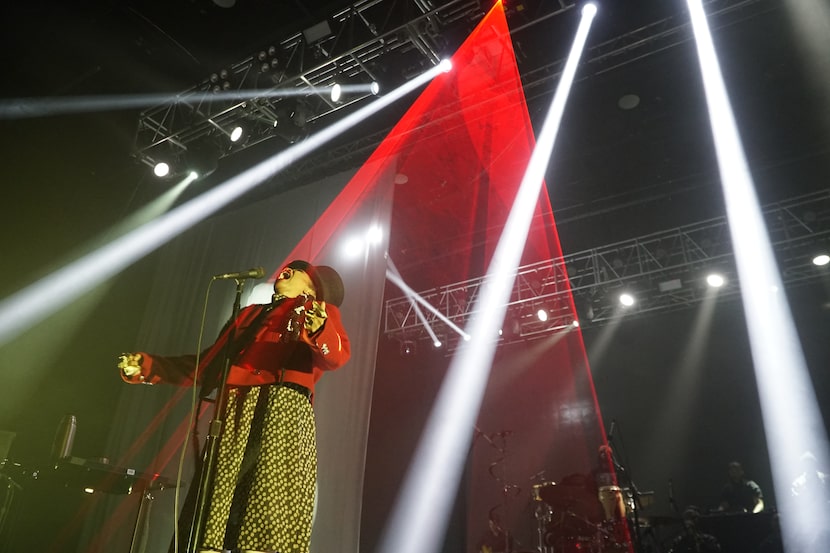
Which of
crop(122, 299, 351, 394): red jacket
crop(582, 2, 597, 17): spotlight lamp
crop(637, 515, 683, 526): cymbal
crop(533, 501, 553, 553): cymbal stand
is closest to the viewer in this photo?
crop(122, 299, 351, 394): red jacket

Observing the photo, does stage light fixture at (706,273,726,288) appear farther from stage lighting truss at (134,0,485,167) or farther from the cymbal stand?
stage lighting truss at (134,0,485,167)

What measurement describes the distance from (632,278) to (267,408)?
5650 millimetres

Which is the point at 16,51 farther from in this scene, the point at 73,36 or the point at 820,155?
the point at 820,155

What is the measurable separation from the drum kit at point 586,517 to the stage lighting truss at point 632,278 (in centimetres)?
235

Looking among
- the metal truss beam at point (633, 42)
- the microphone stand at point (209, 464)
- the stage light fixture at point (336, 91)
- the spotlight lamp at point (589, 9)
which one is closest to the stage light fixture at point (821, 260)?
the metal truss beam at point (633, 42)

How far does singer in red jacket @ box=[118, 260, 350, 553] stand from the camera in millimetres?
1878

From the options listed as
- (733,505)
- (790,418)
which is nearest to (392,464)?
(733,505)

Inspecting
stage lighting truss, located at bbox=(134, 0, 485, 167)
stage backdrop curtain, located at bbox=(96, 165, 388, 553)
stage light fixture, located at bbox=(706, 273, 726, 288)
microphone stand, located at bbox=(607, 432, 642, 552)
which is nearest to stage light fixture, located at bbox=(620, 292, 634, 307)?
stage light fixture, located at bbox=(706, 273, 726, 288)

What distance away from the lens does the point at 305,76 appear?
4.80 metres

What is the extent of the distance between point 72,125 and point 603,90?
4890mm

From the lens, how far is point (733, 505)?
6.05 metres

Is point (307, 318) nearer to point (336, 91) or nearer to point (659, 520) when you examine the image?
point (336, 91)

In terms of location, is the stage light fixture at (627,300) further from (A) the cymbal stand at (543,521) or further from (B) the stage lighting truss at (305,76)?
(B) the stage lighting truss at (305,76)

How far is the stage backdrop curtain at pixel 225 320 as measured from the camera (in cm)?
400
